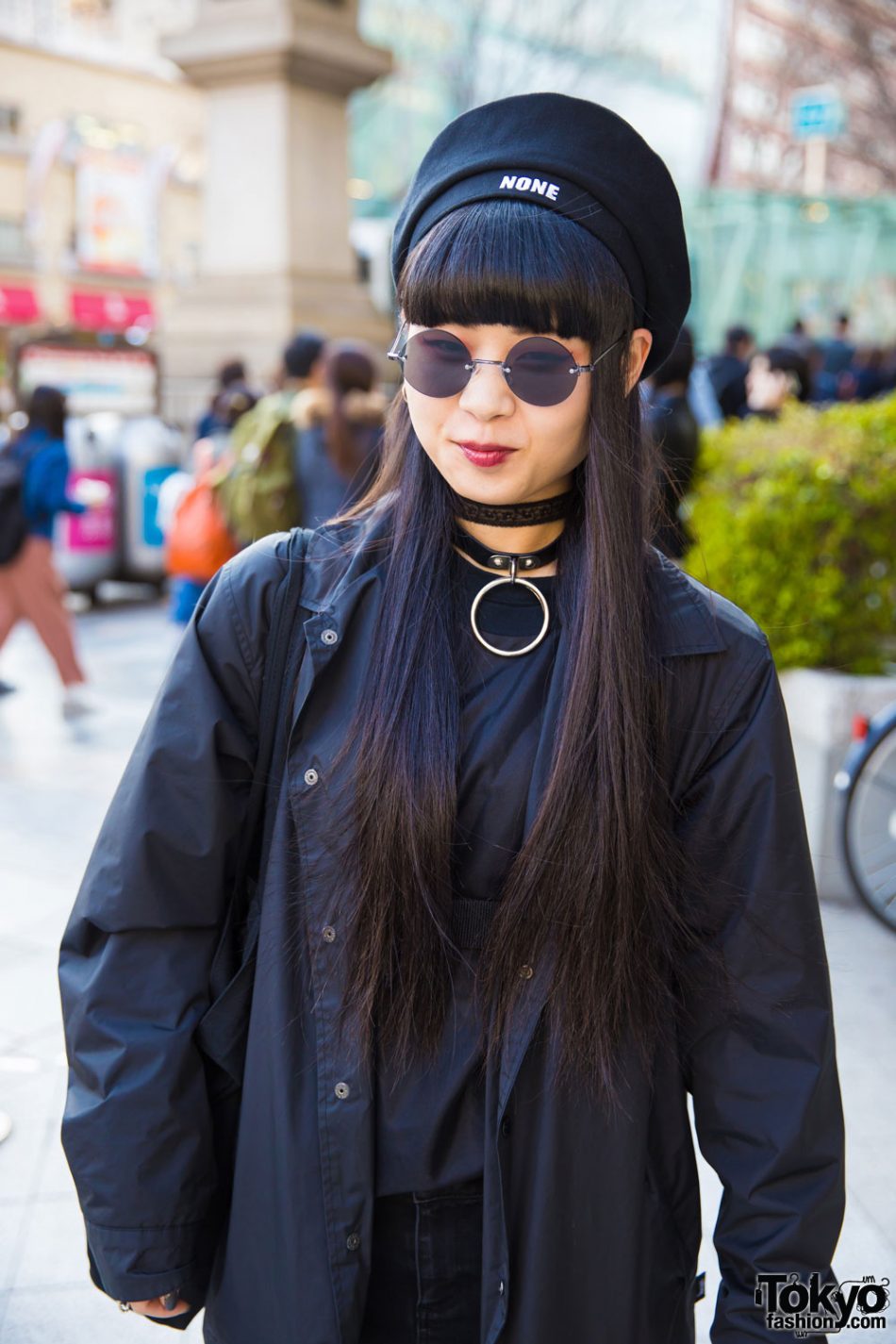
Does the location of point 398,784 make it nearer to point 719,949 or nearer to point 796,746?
point 719,949

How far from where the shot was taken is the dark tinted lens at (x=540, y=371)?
139 cm

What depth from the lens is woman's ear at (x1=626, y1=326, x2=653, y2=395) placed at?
1489 millimetres

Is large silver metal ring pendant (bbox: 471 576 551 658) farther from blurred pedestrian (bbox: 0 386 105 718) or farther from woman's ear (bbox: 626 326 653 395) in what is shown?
blurred pedestrian (bbox: 0 386 105 718)

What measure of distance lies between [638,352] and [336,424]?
380 centimetres

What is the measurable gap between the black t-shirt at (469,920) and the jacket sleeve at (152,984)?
235 millimetres

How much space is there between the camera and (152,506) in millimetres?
9867

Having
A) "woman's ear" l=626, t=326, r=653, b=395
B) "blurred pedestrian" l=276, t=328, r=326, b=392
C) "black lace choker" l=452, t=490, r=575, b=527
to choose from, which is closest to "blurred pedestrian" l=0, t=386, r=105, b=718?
"blurred pedestrian" l=276, t=328, r=326, b=392

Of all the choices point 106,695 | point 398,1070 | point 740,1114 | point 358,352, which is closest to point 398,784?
point 398,1070

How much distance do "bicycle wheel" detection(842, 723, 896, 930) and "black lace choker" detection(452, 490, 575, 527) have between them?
9.02 feet

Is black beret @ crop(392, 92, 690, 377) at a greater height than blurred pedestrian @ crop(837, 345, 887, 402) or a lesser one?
greater

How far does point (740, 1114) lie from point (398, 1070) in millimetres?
411

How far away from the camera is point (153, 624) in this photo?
927 cm

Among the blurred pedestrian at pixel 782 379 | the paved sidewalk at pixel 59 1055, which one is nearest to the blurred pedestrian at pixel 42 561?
the paved sidewalk at pixel 59 1055

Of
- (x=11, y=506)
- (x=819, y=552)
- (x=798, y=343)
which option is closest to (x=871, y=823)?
(x=819, y=552)
